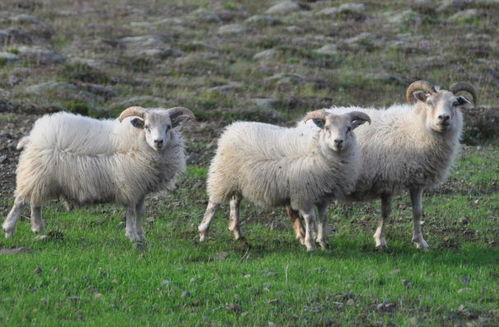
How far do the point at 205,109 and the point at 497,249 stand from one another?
40.8 ft

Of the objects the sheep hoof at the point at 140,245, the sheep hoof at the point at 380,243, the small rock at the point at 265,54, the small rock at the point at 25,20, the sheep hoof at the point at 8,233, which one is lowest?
the sheep hoof at the point at 380,243

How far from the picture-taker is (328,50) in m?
34.2

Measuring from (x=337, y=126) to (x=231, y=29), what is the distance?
28.0 meters

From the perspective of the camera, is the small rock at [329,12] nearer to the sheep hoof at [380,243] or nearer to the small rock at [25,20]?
the small rock at [25,20]

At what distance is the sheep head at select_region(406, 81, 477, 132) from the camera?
1283cm

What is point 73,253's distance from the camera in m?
11.2

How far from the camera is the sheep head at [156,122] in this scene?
12.3m

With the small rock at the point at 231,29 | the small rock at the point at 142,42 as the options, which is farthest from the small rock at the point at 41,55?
the small rock at the point at 231,29

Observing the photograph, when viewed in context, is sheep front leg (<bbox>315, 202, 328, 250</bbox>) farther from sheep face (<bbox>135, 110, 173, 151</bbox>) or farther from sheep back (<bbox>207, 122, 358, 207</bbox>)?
sheep face (<bbox>135, 110, 173, 151</bbox>)

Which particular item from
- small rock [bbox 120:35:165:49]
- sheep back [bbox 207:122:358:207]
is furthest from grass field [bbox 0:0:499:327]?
sheep back [bbox 207:122:358:207]

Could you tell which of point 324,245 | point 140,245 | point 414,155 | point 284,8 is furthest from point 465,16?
point 140,245

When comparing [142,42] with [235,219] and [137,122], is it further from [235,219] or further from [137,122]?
[235,219]

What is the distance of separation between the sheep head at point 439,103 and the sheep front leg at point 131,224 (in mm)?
4788

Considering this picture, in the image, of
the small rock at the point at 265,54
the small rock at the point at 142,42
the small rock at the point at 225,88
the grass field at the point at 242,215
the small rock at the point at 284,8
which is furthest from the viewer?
the small rock at the point at 284,8
